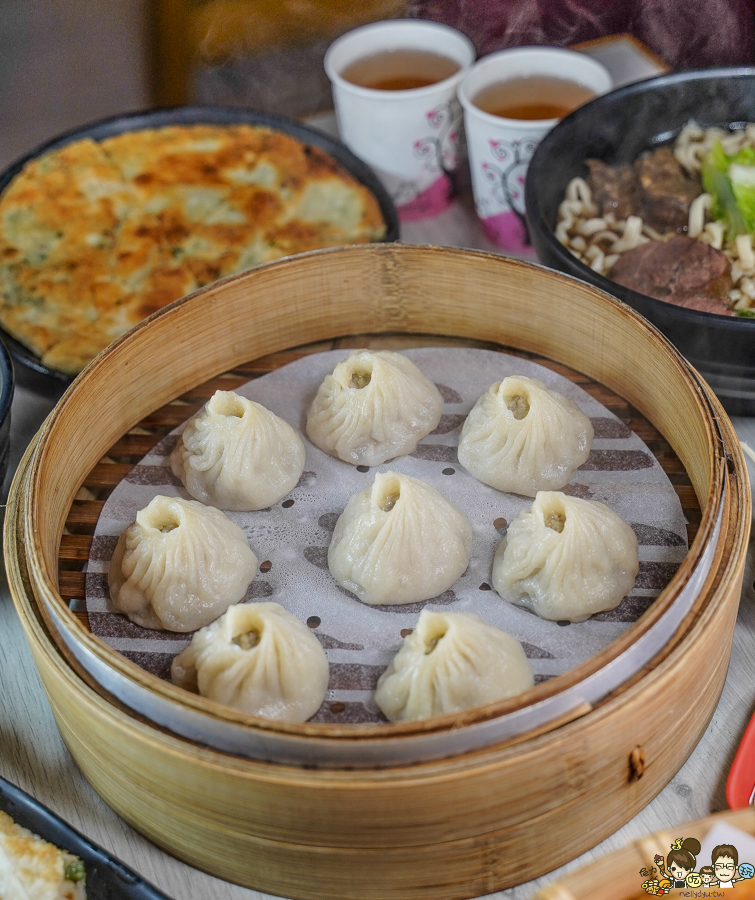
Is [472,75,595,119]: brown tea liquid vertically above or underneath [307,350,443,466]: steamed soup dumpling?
above

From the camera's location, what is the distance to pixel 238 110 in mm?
2486

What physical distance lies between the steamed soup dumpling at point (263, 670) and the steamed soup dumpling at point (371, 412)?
457 mm

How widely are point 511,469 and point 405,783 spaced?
72cm

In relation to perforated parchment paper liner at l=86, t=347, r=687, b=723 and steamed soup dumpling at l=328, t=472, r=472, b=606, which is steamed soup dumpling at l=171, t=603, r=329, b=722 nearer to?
perforated parchment paper liner at l=86, t=347, r=687, b=723

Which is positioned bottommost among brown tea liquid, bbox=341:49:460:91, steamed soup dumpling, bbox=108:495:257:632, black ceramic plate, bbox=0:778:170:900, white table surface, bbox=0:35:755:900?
white table surface, bbox=0:35:755:900

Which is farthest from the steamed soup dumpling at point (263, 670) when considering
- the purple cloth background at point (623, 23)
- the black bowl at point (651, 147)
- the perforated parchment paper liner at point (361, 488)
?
the purple cloth background at point (623, 23)

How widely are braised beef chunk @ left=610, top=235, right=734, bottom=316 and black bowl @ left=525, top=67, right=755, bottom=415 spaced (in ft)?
0.77

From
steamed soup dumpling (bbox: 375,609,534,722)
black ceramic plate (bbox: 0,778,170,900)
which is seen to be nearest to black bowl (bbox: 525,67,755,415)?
steamed soup dumpling (bbox: 375,609,534,722)

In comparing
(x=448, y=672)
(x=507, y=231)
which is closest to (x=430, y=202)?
(x=507, y=231)

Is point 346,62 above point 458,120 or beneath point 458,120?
above

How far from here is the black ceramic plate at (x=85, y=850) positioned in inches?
52.2

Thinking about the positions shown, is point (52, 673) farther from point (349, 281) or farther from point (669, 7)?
point (669, 7)

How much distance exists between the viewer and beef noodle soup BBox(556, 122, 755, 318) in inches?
85.4

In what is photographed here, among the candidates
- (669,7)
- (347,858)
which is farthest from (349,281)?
(669,7)
